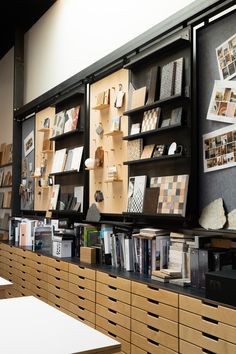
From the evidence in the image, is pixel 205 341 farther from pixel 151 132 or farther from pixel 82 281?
pixel 151 132

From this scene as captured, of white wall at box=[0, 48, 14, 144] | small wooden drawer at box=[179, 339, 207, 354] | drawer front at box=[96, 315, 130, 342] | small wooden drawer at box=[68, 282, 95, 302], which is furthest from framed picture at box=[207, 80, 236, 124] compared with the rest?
white wall at box=[0, 48, 14, 144]

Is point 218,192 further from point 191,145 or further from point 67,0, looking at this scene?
point 67,0

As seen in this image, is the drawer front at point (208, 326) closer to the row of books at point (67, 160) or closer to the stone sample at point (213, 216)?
the stone sample at point (213, 216)

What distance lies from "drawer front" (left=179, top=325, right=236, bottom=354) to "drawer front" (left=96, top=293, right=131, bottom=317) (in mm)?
588

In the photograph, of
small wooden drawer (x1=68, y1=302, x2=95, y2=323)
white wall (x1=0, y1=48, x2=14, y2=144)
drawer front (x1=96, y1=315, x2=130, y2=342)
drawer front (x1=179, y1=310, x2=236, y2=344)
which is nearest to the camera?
drawer front (x1=179, y1=310, x2=236, y2=344)

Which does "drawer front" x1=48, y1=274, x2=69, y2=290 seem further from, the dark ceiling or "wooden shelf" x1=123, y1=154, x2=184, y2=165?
the dark ceiling

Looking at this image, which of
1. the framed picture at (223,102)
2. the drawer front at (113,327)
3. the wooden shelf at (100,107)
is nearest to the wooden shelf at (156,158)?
the framed picture at (223,102)

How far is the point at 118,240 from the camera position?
139 inches

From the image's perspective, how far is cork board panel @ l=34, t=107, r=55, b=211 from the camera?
5227 millimetres

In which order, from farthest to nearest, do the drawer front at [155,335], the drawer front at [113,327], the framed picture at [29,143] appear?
the framed picture at [29,143]
the drawer front at [113,327]
the drawer front at [155,335]

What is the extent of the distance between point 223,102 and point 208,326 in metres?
1.46

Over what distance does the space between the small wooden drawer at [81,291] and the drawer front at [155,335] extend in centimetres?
62

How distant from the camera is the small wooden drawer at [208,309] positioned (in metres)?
2.12

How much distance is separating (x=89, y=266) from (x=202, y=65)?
1.94 m
